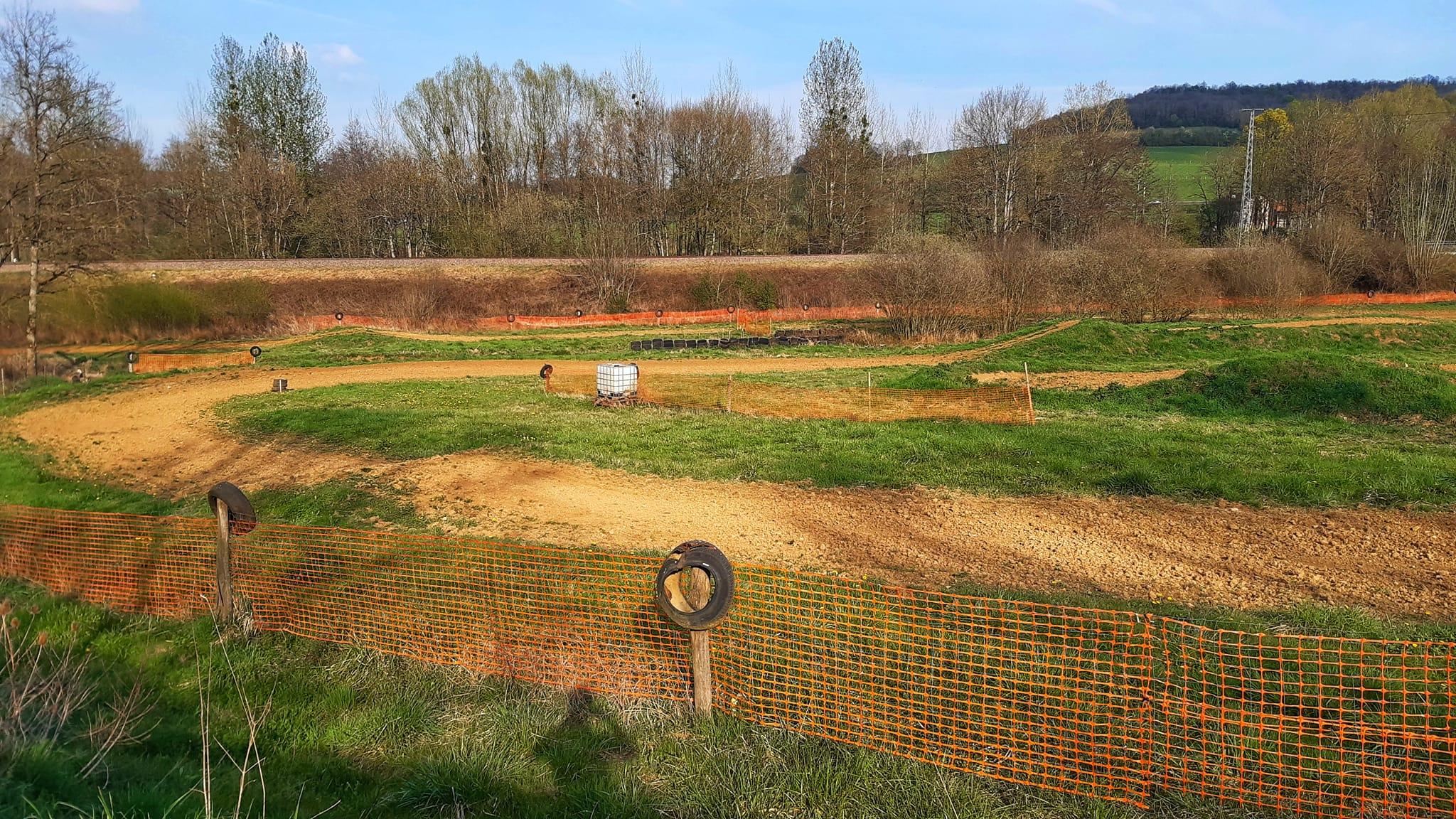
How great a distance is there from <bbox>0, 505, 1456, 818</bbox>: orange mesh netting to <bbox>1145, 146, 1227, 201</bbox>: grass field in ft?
244

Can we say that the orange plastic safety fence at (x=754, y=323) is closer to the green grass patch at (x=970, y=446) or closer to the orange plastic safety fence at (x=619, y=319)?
the orange plastic safety fence at (x=619, y=319)

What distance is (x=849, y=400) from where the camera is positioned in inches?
667

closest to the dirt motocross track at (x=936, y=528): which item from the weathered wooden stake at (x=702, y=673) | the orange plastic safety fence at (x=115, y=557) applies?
the orange plastic safety fence at (x=115, y=557)

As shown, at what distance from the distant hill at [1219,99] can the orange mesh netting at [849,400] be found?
438ft

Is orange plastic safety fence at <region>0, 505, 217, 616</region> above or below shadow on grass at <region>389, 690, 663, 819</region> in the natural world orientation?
above

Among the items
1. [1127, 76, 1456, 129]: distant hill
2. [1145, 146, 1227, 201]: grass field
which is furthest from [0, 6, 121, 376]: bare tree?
[1127, 76, 1456, 129]: distant hill

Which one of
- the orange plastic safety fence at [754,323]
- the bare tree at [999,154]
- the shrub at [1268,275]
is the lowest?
the orange plastic safety fence at [754,323]

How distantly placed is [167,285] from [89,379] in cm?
1753

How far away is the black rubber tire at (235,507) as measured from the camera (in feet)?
21.0

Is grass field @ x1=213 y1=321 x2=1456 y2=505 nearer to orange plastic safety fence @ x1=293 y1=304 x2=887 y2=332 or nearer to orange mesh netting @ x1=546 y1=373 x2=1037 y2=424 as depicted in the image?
orange mesh netting @ x1=546 y1=373 x2=1037 y2=424

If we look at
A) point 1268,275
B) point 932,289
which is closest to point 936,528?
point 932,289

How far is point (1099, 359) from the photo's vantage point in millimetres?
22234

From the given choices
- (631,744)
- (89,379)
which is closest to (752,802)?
(631,744)

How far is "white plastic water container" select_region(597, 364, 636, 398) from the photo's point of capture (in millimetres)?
17500
